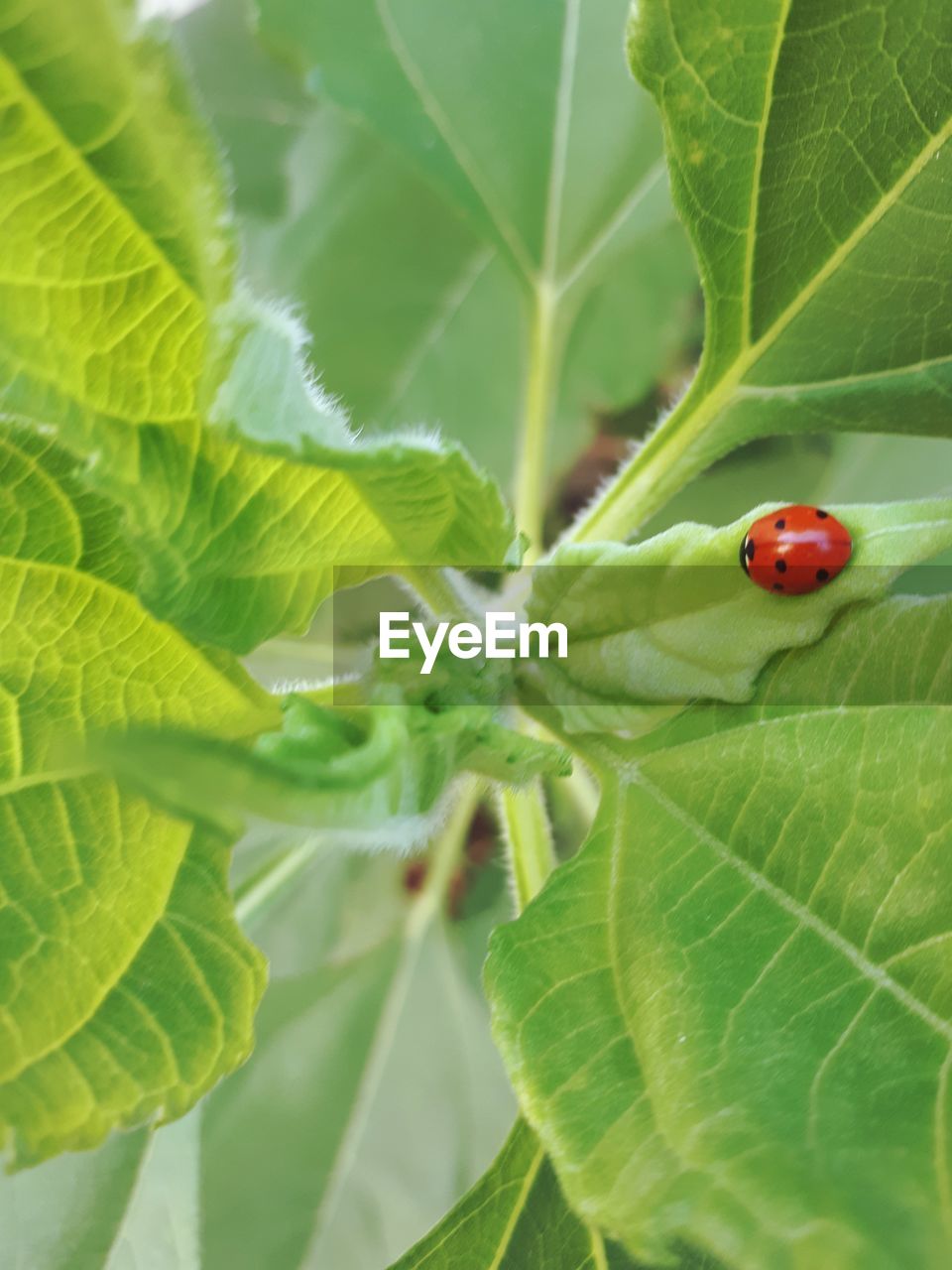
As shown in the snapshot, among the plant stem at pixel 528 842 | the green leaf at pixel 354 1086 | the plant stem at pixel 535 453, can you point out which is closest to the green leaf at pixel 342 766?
the plant stem at pixel 528 842

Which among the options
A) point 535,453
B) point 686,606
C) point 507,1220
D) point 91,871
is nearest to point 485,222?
point 535,453

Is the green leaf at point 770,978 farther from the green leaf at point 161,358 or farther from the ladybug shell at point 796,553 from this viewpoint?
the green leaf at point 161,358

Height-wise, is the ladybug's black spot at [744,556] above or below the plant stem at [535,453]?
below

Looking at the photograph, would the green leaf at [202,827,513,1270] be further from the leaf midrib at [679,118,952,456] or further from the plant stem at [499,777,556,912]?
the leaf midrib at [679,118,952,456]

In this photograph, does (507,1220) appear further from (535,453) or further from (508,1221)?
(535,453)

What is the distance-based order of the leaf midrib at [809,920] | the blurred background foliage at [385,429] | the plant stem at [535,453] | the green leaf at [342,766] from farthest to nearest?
the blurred background foliage at [385,429] < the plant stem at [535,453] < the leaf midrib at [809,920] < the green leaf at [342,766]

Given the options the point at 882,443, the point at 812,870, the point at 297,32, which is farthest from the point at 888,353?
the point at 297,32

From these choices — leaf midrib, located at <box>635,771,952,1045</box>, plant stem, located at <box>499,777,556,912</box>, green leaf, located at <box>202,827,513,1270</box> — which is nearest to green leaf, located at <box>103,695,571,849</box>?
leaf midrib, located at <box>635,771,952,1045</box>

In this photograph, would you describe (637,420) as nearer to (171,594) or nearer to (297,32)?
(297,32)
